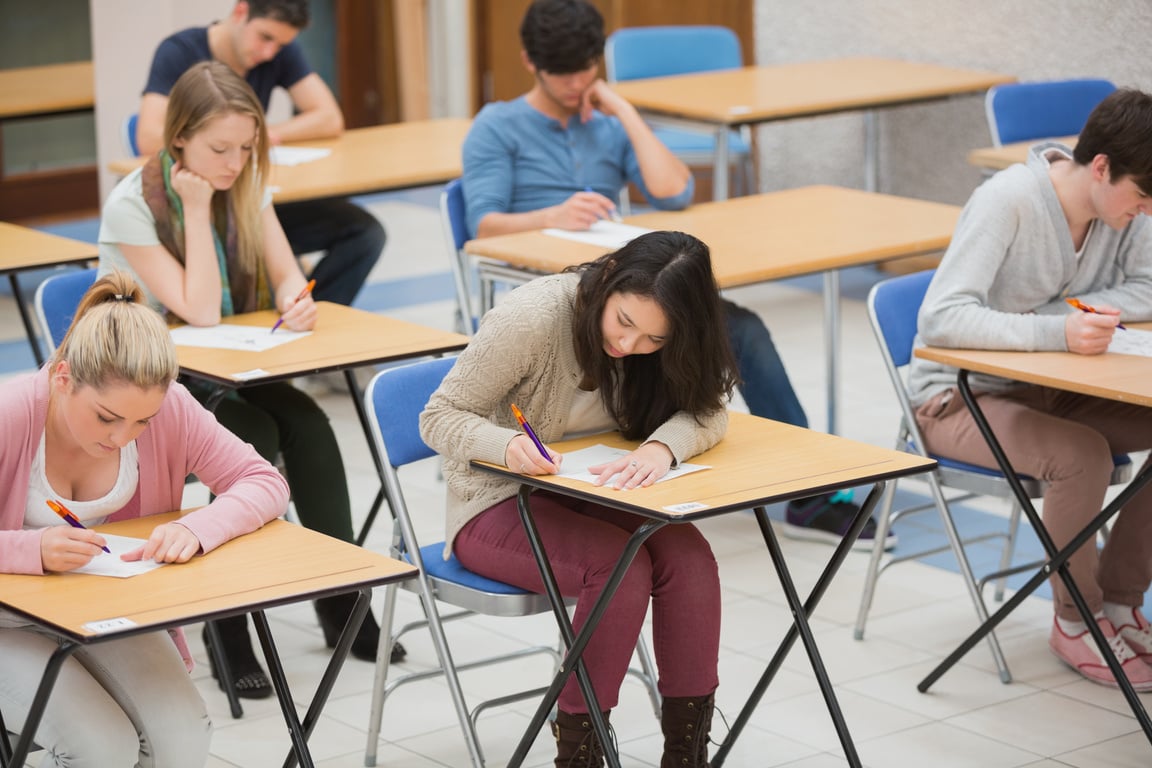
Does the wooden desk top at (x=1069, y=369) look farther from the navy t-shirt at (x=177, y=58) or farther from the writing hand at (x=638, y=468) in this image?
the navy t-shirt at (x=177, y=58)

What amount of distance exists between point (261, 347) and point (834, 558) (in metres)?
1.22

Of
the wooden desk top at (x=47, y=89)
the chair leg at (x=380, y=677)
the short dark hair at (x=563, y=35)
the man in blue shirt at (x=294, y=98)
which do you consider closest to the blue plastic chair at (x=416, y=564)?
the chair leg at (x=380, y=677)

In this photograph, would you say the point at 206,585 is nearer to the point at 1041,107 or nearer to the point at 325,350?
the point at 325,350

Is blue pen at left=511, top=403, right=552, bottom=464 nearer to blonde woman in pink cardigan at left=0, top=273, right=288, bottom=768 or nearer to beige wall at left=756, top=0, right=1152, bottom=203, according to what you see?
blonde woman in pink cardigan at left=0, top=273, right=288, bottom=768

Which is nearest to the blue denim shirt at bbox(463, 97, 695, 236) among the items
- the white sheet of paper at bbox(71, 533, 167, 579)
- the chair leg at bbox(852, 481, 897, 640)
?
the chair leg at bbox(852, 481, 897, 640)

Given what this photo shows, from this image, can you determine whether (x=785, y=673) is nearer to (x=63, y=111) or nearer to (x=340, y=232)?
(x=340, y=232)

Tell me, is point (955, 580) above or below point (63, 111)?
below

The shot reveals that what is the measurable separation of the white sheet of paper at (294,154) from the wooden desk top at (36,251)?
0.95 meters

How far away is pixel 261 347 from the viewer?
129 inches

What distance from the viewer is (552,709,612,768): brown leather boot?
261 cm

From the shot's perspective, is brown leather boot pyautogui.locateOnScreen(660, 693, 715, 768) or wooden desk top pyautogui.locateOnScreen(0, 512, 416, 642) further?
brown leather boot pyautogui.locateOnScreen(660, 693, 715, 768)

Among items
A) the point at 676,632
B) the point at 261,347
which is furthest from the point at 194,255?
the point at 676,632

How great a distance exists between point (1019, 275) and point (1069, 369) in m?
0.37

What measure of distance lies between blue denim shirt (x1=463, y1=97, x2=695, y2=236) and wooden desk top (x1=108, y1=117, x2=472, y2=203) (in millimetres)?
380
